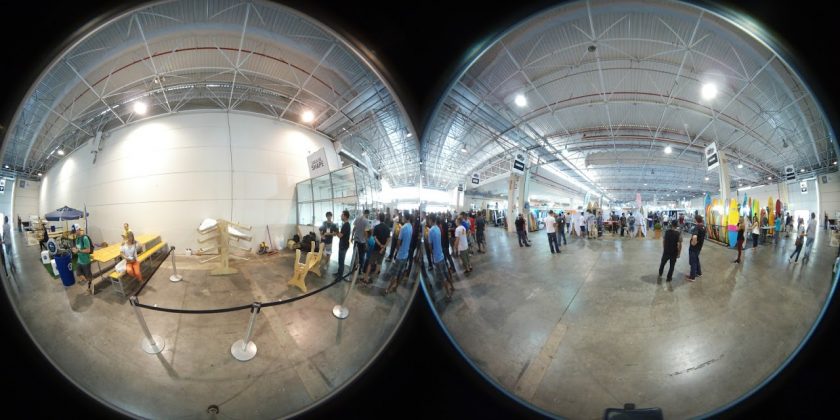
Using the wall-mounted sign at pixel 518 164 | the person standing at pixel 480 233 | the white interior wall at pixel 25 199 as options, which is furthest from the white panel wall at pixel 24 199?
the wall-mounted sign at pixel 518 164

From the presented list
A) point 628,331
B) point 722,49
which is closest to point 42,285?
point 628,331

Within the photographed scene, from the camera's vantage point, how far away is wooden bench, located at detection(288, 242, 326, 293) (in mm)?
791

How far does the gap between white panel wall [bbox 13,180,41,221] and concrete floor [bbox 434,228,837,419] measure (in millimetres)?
1451

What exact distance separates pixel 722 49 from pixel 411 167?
1.05 m

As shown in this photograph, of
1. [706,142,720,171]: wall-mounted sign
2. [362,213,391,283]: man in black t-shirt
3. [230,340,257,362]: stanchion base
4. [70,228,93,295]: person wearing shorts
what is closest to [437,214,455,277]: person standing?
[362,213,391,283]: man in black t-shirt

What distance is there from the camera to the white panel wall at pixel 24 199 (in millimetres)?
731

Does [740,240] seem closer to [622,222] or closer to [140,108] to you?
[622,222]

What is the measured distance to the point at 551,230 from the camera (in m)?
1.00

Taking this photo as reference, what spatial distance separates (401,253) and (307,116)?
24.7 inches

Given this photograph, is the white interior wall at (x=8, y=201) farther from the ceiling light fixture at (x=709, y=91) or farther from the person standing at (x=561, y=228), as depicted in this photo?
the ceiling light fixture at (x=709, y=91)

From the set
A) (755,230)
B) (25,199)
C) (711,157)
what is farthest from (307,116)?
(755,230)

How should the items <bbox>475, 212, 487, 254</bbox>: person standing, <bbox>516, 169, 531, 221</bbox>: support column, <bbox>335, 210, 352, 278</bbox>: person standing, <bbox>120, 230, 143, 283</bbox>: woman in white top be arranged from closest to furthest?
<bbox>120, 230, 143, 283</bbox>: woman in white top
<bbox>335, 210, 352, 278</bbox>: person standing
<bbox>475, 212, 487, 254</bbox>: person standing
<bbox>516, 169, 531, 221</bbox>: support column

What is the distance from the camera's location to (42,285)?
2.52ft

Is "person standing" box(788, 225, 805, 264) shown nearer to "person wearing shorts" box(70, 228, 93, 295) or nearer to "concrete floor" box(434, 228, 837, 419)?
"concrete floor" box(434, 228, 837, 419)
